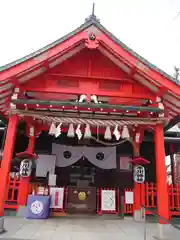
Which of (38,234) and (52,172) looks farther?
(52,172)

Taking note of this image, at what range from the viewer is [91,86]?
7484mm

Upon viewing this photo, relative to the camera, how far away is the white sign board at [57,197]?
913cm

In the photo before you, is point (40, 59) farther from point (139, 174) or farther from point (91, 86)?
point (139, 174)

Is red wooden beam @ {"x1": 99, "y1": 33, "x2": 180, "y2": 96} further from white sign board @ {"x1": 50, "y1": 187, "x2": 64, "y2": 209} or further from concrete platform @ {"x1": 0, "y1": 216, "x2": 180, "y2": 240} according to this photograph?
white sign board @ {"x1": 50, "y1": 187, "x2": 64, "y2": 209}

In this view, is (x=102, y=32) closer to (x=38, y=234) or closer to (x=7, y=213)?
(x=38, y=234)

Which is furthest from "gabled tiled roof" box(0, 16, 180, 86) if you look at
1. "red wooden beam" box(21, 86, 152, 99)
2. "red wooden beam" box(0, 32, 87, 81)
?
"red wooden beam" box(21, 86, 152, 99)

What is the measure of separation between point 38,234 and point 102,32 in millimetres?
6884

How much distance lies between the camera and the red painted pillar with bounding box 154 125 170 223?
6.33m

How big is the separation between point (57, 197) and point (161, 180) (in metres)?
4.91

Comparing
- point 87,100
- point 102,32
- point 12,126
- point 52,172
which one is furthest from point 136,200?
point 102,32

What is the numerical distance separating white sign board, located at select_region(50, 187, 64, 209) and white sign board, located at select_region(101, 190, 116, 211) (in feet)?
6.30

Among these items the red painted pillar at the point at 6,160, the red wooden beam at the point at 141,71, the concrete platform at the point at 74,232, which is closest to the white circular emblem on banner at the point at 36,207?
the concrete platform at the point at 74,232

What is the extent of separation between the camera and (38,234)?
5.71 meters

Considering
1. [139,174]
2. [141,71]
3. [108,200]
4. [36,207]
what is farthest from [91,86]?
[108,200]
